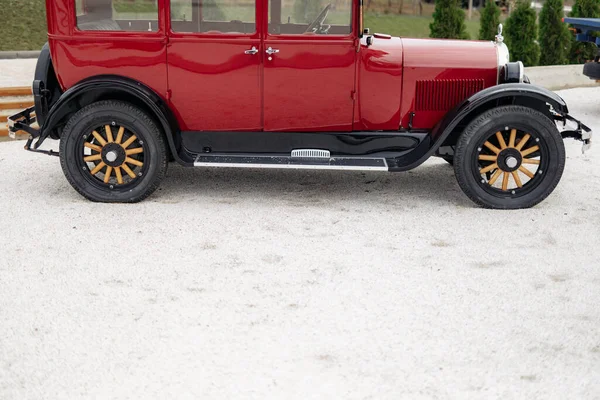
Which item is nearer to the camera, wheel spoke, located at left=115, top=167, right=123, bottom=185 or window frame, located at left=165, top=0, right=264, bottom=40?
window frame, located at left=165, top=0, right=264, bottom=40

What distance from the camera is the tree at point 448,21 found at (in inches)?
510

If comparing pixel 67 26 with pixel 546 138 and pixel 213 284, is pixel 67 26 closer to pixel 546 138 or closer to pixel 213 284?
pixel 213 284

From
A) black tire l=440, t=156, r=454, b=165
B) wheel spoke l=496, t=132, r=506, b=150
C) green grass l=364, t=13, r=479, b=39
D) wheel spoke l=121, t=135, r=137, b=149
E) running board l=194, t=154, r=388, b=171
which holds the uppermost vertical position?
green grass l=364, t=13, r=479, b=39

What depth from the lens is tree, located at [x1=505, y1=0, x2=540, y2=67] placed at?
13.2 m

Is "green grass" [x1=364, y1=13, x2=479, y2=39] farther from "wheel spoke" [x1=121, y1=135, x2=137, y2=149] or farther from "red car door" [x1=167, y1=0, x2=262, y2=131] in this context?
"wheel spoke" [x1=121, y1=135, x2=137, y2=149]

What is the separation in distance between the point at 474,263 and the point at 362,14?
210cm

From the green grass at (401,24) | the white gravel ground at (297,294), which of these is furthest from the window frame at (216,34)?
the green grass at (401,24)

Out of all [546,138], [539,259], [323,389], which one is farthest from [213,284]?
[546,138]

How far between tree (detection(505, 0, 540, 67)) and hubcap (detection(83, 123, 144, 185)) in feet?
29.8

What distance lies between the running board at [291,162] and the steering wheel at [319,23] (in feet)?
3.11

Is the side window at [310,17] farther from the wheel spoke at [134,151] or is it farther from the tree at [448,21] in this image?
the tree at [448,21]

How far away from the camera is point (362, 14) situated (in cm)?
574

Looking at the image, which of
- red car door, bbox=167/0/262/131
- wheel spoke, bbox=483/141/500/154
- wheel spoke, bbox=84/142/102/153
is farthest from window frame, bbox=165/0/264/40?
wheel spoke, bbox=483/141/500/154

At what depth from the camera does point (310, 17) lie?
19.1ft
